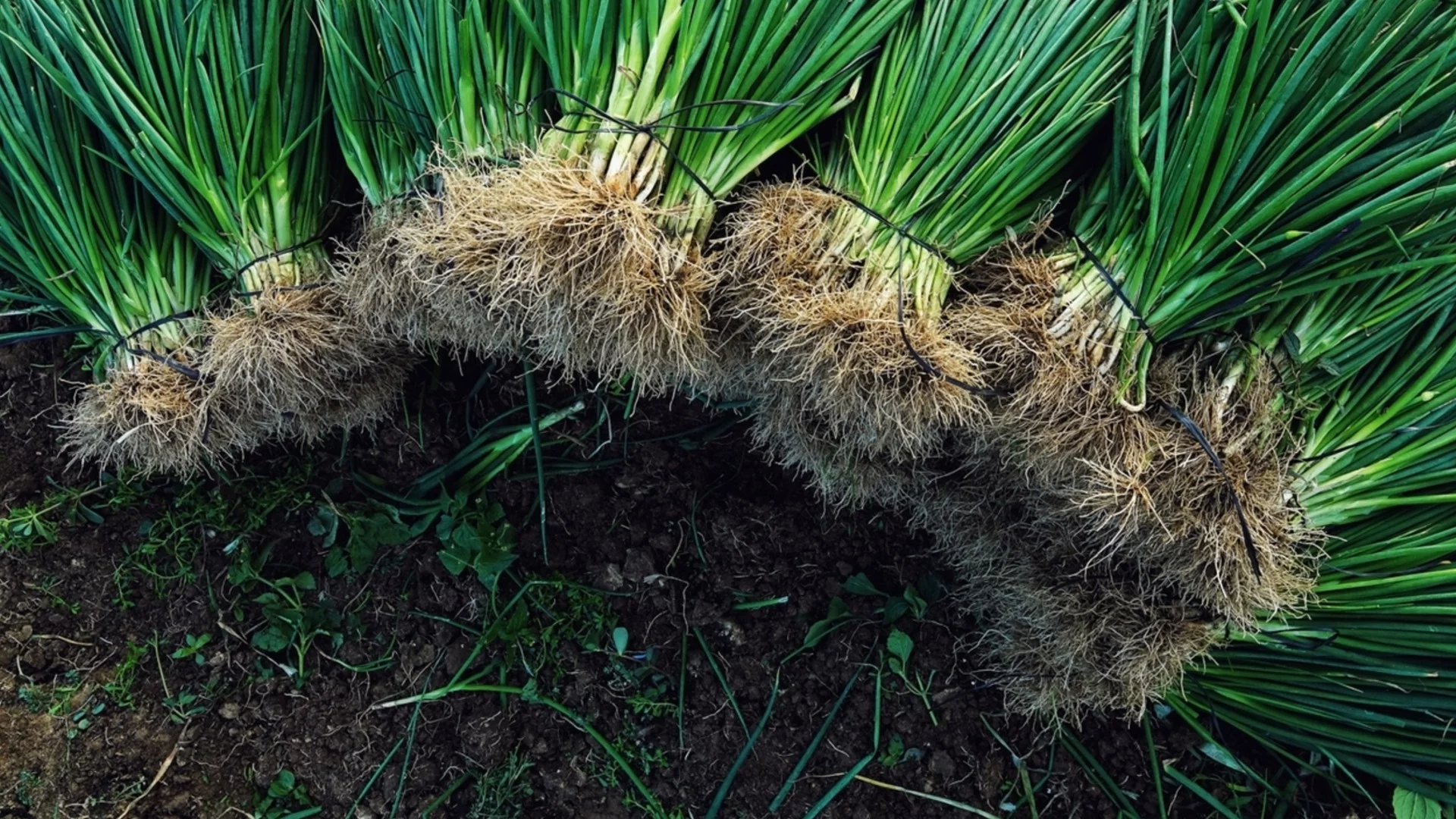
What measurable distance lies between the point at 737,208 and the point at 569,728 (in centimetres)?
91

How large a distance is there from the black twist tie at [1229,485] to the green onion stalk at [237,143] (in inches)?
44.9

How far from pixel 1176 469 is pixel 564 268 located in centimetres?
80

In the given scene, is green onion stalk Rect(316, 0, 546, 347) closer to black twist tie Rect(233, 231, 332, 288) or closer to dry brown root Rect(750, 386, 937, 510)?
black twist tie Rect(233, 231, 332, 288)

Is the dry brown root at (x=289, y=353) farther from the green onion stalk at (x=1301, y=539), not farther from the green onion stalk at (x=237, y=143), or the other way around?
the green onion stalk at (x=1301, y=539)

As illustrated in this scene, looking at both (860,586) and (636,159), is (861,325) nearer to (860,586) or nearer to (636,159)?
(636,159)

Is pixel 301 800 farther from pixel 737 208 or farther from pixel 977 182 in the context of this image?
pixel 977 182

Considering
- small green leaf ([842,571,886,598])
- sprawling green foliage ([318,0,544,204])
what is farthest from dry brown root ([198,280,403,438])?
small green leaf ([842,571,886,598])

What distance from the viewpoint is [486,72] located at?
1.23 meters

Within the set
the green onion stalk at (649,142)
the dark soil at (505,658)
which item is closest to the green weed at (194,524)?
the dark soil at (505,658)

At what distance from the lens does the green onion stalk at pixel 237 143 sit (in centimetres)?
132

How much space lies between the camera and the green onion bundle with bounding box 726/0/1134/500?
118 centimetres

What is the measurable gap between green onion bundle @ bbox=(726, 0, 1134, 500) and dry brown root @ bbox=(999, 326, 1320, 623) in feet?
0.26

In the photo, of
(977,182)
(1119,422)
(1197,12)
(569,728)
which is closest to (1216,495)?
(1119,422)

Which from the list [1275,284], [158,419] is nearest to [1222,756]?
[1275,284]
